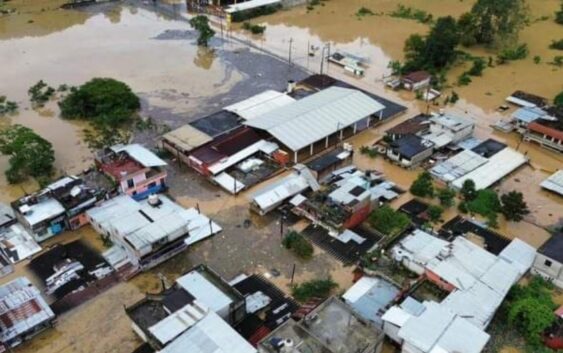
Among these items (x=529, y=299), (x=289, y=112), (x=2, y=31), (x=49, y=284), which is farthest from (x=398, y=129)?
(x=2, y=31)

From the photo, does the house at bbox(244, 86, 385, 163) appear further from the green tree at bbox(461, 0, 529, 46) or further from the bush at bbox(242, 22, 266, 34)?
the green tree at bbox(461, 0, 529, 46)

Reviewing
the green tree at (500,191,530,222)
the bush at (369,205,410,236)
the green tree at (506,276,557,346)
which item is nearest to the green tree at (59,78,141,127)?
the bush at (369,205,410,236)

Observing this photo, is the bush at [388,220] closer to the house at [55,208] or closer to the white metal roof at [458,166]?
the white metal roof at [458,166]

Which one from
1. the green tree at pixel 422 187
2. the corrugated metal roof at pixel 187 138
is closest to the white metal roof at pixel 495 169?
the green tree at pixel 422 187

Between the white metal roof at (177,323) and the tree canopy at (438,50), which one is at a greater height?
the tree canopy at (438,50)

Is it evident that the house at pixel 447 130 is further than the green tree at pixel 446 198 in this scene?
Yes

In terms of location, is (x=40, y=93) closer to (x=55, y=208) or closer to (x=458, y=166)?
(x=55, y=208)

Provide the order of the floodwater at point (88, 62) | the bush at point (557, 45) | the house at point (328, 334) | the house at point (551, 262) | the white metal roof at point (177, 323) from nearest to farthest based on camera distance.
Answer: the house at point (328, 334) < the white metal roof at point (177, 323) < the house at point (551, 262) < the floodwater at point (88, 62) < the bush at point (557, 45)

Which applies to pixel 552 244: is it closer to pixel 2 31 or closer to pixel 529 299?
pixel 529 299
